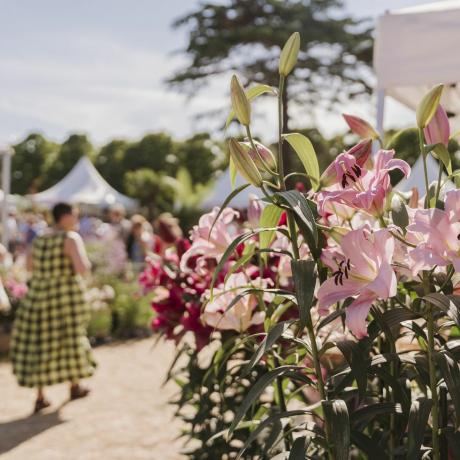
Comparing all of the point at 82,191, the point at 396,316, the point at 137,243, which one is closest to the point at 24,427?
the point at 396,316

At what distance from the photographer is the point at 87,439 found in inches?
171

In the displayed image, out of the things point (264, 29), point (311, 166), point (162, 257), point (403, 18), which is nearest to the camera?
point (311, 166)

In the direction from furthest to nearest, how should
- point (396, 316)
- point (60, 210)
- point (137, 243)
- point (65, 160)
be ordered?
1. point (65, 160)
2. point (137, 243)
3. point (60, 210)
4. point (396, 316)

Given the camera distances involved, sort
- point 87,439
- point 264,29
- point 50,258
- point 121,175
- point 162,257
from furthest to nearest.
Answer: point 121,175
point 264,29
point 50,258
point 87,439
point 162,257

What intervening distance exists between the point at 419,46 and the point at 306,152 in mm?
2095

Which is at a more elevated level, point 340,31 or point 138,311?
point 340,31

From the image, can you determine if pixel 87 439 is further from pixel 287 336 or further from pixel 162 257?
pixel 287 336

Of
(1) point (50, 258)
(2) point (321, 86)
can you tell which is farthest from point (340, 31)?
(1) point (50, 258)

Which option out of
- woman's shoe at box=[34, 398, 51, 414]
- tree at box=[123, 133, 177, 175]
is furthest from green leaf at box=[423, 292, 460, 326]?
tree at box=[123, 133, 177, 175]

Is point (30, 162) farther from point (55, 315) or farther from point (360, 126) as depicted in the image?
point (360, 126)

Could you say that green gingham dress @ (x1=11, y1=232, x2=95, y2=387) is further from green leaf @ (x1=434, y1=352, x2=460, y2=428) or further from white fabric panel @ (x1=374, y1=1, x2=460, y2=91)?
green leaf @ (x1=434, y1=352, x2=460, y2=428)

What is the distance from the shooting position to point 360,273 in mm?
1221

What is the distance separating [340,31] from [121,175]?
29472 mm

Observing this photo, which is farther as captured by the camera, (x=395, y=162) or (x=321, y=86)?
(x=321, y=86)
